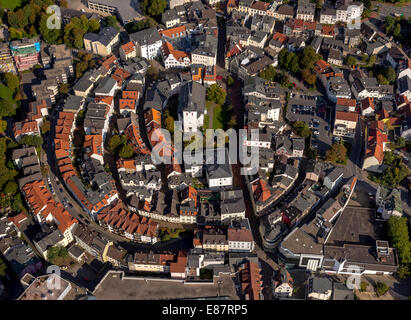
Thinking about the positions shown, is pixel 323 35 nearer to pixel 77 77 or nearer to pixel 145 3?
pixel 145 3

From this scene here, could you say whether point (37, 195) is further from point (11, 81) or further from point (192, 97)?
point (11, 81)

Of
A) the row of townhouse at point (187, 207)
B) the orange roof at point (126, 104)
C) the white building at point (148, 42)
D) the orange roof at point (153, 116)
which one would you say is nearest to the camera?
the row of townhouse at point (187, 207)

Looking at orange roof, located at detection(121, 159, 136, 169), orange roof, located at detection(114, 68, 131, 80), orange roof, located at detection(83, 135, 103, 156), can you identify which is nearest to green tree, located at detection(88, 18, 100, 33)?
orange roof, located at detection(114, 68, 131, 80)

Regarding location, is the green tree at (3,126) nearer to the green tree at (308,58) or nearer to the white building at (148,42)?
the white building at (148,42)

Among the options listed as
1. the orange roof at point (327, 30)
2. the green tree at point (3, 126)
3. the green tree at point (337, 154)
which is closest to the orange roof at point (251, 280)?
the green tree at point (337, 154)

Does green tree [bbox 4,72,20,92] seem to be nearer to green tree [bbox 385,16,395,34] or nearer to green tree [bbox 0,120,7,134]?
green tree [bbox 0,120,7,134]
